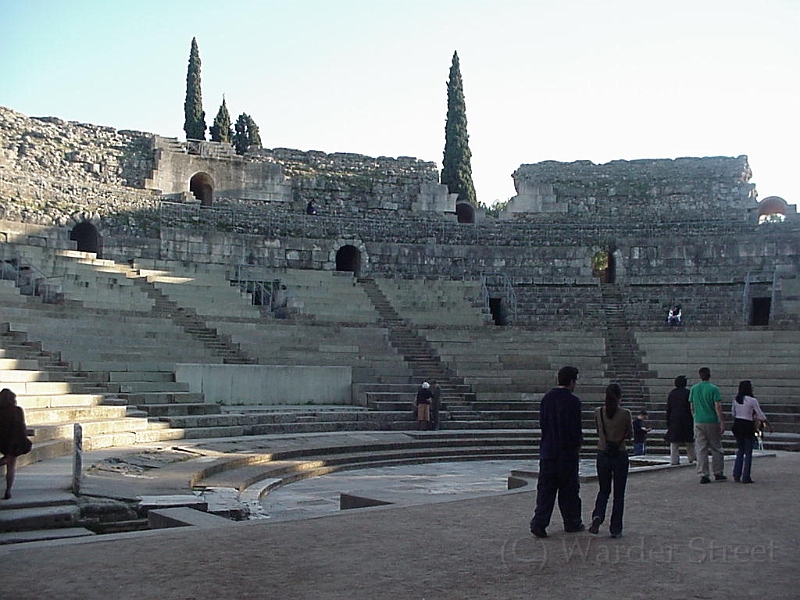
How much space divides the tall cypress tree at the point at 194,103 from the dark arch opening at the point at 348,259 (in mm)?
13187

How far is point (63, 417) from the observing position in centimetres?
1219

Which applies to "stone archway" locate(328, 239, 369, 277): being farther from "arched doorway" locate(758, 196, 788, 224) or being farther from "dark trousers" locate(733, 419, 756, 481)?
"dark trousers" locate(733, 419, 756, 481)

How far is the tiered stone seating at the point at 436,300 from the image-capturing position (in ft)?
78.9

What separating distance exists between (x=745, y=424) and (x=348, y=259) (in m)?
20.2

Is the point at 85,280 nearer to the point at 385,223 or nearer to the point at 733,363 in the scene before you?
the point at 385,223

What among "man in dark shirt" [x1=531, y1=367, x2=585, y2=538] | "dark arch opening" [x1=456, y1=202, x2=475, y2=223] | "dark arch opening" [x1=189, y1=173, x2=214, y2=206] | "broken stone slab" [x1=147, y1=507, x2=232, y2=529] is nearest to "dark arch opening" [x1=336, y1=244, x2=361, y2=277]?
"dark arch opening" [x1=189, y1=173, x2=214, y2=206]

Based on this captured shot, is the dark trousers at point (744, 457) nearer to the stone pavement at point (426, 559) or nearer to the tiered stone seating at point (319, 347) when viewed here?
the stone pavement at point (426, 559)

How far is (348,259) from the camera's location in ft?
94.6

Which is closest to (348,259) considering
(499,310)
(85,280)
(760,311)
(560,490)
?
(499,310)

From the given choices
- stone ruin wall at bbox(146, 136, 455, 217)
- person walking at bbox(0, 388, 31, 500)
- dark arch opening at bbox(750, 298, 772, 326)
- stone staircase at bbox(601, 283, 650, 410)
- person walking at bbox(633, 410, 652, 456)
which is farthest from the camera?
stone ruin wall at bbox(146, 136, 455, 217)

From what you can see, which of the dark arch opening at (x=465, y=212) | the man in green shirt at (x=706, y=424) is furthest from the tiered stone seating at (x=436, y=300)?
the man in green shirt at (x=706, y=424)

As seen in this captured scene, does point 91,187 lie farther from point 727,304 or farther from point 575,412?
point 575,412

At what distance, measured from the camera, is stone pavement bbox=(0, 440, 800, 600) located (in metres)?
4.76

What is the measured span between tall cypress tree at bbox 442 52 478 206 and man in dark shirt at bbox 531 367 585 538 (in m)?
29.9
